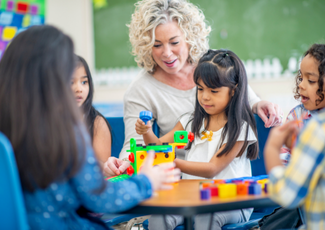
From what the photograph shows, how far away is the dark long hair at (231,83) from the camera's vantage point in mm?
1583

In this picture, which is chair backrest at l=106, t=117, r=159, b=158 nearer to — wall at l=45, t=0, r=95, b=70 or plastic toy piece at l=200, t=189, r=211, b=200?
plastic toy piece at l=200, t=189, r=211, b=200

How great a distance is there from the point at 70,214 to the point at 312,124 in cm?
69

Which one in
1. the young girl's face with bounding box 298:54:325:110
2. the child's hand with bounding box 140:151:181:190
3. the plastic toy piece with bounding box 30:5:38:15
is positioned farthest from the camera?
the plastic toy piece with bounding box 30:5:38:15

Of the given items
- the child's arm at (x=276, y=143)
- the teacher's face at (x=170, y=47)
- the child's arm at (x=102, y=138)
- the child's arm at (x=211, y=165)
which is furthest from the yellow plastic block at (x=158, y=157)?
the teacher's face at (x=170, y=47)

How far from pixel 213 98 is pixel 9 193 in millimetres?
1031

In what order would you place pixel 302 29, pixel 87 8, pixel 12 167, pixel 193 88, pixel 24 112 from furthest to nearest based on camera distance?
1. pixel 87 8
2. pixel 302 29
3. pixel 193 88
4. pixel 24 112
5. pixel 12 167

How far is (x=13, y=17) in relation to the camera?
4.61 metres

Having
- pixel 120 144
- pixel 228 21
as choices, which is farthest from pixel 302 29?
pixel 120 144

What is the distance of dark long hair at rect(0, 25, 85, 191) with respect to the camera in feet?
2.86

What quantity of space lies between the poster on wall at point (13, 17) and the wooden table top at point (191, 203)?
13.9 feet

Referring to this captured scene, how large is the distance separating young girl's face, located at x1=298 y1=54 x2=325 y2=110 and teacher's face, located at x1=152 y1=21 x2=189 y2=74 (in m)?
0.73

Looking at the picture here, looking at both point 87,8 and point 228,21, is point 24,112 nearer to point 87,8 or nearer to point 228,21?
point 228,21

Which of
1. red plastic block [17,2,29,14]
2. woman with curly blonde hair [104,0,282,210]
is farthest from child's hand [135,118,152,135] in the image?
red plastic block [17,2,29,14]

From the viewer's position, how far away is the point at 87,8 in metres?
4.89
